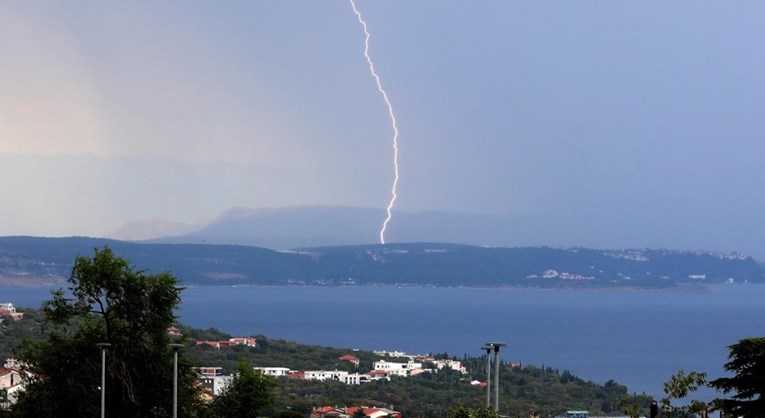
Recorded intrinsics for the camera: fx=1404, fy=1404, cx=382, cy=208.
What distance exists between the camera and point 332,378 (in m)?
75.9

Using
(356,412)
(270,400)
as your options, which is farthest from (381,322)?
(270,400)

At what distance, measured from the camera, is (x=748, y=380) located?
19.8m

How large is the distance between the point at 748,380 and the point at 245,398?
13742 millimetres

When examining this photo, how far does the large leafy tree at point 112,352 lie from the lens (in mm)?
28734

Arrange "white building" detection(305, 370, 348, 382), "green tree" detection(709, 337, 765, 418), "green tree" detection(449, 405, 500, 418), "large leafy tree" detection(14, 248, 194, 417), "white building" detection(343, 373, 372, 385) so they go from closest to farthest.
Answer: "green tree" detection(449, 405, 500, 418), "green tree" detection(709, 337, 765, 418), "large leafy tree" detection(14, 248, 194, 417), "white building" detection(343, 373, 372, 385), "white building" detection(305, 370, 348, 382)

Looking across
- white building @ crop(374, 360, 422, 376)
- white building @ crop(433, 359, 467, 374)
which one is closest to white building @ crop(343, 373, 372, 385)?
white building @ crop(374, 360, 422, 376)

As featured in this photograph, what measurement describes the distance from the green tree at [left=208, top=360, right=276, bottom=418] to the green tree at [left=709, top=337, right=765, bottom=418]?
43.6ft

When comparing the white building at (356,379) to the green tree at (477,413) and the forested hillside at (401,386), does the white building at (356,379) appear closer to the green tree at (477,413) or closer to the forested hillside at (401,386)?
the forested hillside at (401,386)

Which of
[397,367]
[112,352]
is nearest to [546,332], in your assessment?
[397,367]

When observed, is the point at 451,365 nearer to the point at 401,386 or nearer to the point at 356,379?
the point at 356,379

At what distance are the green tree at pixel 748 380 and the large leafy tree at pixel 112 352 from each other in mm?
12675

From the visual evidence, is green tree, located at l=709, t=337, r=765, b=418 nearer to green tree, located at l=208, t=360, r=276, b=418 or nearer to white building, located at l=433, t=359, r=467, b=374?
green tree, located at l=208, t=360, r=276, b=418

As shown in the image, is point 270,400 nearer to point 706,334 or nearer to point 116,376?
point 116,376

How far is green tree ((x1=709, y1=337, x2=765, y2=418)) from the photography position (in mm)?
19641
